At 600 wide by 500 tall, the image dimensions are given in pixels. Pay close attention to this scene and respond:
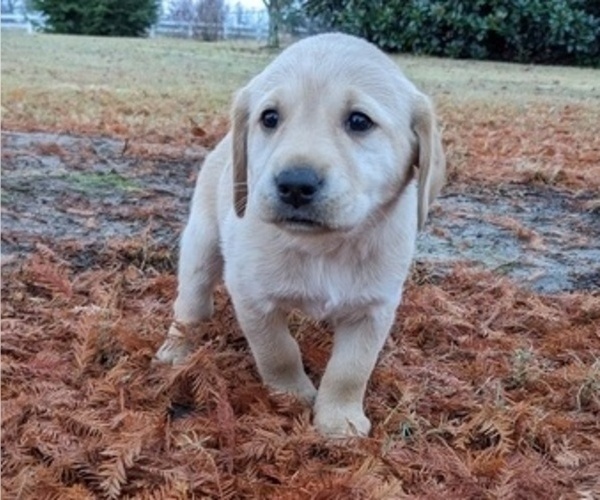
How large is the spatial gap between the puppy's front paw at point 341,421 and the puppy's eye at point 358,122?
0.80 meters

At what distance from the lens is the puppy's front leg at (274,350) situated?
2.83 meters

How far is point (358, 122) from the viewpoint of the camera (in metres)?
2.65

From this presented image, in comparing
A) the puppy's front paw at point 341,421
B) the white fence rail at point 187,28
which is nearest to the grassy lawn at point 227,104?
the puppy's front paw at point 341,421

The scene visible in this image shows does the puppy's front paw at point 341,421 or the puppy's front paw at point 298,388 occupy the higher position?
the puppy's front paw at point 341,421

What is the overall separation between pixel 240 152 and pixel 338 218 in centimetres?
60

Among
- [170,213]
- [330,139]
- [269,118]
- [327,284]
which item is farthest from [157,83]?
[330,139]

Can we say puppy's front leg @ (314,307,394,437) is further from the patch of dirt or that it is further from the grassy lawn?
the grassy lawn

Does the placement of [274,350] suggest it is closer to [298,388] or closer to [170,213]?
[298,388]

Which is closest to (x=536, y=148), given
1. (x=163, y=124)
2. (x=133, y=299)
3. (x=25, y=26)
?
(x=163, y=124)

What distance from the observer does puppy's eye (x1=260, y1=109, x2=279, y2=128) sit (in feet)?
8.87

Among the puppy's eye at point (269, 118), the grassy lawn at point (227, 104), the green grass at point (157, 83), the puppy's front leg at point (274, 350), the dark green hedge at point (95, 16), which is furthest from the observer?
the dark green hedge at point (95, 16)

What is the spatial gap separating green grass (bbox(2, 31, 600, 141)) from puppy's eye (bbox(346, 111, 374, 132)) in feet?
16.4

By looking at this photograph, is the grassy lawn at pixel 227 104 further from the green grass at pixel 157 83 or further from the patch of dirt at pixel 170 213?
the patch of dirt at pixel 170 213

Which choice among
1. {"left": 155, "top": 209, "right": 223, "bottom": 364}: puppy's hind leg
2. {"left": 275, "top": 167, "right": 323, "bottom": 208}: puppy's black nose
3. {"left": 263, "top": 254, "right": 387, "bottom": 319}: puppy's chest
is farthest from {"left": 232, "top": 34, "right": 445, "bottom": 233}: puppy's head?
{"left": 155, "top": 209, "right": 223, "bottom": 364}: puppy's hind leg
